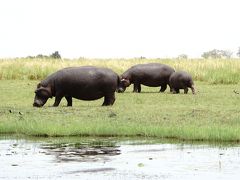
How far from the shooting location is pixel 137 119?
17688 mm

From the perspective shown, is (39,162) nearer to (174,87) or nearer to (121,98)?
(121,98)

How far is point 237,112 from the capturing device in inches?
750

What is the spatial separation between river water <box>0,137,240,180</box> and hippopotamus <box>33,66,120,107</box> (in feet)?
21.7

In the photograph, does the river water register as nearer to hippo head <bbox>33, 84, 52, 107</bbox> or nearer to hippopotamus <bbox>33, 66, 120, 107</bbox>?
hippopotamus <bbox>33, 66, 120, 107</bbox>

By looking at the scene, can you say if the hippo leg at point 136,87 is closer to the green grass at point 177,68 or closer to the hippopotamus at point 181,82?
the hippopotamus at point 181,82

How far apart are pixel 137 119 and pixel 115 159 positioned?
18.0ft

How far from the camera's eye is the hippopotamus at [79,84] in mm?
21594

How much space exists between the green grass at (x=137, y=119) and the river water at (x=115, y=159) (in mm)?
682

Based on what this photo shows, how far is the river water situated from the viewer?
1080 cm

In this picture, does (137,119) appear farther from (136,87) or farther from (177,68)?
(177,68)

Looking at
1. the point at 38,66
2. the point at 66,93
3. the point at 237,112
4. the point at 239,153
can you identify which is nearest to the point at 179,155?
the point at 239,153

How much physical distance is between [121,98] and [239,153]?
13339 mm

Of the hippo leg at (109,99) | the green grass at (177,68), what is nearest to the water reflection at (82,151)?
the hippo leg at (109,99)

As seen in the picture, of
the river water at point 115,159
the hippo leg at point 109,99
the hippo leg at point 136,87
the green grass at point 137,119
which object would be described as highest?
the hippo leg at point 136,87
